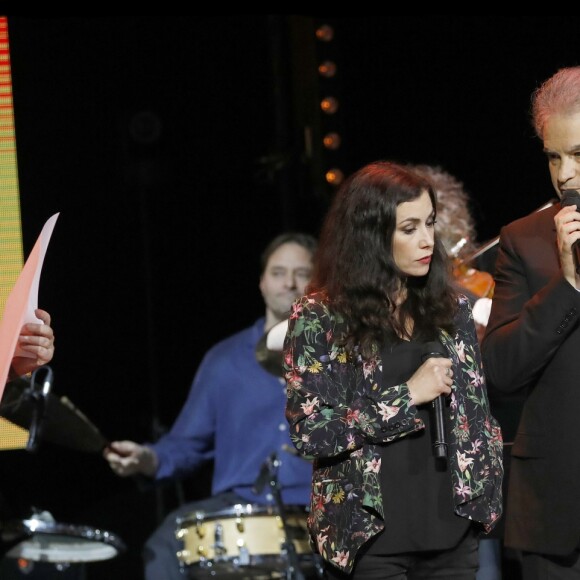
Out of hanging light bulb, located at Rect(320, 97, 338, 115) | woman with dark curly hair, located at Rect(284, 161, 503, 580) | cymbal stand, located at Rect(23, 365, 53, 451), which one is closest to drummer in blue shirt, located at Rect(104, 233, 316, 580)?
hanging light bulb, located at Rect(320, 97, 338, 115)

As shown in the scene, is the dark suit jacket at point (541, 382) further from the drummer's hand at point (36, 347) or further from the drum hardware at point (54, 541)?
the drum hardware at point (54, 541)

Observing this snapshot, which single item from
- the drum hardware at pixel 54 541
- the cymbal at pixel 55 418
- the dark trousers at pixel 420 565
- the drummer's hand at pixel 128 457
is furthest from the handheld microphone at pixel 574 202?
the drummer's hand at pixel 128 457

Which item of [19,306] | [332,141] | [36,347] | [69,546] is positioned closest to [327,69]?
[332,141]

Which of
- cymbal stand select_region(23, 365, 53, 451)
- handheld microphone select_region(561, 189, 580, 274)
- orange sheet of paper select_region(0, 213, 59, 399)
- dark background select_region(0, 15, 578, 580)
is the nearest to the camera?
orange sheet of paper select_region(0, 213, 59, 399)

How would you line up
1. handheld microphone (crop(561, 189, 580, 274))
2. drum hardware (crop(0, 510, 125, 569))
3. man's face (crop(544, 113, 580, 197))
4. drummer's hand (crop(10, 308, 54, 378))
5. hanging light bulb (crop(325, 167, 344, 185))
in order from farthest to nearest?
hanging light bulb (crop(325, 167, 344, 185)) → drum hardware (crop(0, 510, 125, 569)) → man's face (crop(544, 113, 580, 197)) → handheld microphone (crop(561, 189, 580, 274)) → drummer's hand (crop(10, 308, 54, 378))

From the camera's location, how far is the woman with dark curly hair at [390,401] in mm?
2371

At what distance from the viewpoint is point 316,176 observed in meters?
4.76

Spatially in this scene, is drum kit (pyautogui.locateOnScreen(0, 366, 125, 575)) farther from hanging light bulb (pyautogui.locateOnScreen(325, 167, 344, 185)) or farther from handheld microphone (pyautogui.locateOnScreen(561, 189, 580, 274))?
handheld microphone (pyautogui.locateOnScreen(561, 189, 580, 274))

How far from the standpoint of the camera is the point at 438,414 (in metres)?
2.37

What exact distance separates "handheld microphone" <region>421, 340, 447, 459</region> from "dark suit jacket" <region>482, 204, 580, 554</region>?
0.14 m

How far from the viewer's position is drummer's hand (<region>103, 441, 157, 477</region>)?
13.7 feet

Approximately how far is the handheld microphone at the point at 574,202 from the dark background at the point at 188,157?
2343mm

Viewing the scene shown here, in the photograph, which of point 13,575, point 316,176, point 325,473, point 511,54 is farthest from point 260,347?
point 325,473

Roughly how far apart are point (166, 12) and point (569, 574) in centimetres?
271
